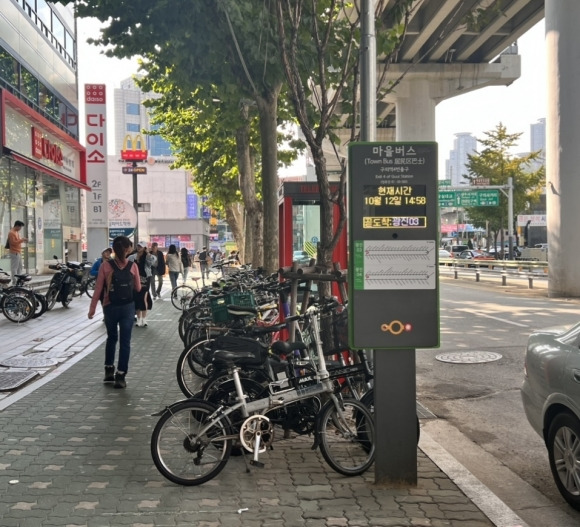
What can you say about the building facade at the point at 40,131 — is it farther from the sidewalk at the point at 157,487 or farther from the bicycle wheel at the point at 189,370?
the sidewalk at the point at 157,487

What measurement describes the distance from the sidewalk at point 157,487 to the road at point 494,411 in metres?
0.28

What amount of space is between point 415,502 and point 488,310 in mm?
13340

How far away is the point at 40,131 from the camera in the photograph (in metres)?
21.4

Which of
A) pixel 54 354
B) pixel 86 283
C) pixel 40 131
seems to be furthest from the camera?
pixel 40 131

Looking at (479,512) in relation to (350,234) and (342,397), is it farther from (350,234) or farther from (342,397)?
(350,234)

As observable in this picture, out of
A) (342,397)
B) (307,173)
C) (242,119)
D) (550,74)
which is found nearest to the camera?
(342,397)

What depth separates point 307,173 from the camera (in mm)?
54500

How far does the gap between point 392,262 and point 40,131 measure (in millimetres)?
19574

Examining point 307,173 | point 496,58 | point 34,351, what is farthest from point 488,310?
point 307,173

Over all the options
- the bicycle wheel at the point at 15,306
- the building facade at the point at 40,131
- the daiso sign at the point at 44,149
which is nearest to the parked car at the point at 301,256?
the bicycle wheel at the point at 15,306

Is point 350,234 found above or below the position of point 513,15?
below

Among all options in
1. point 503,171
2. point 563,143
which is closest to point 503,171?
point 503,171

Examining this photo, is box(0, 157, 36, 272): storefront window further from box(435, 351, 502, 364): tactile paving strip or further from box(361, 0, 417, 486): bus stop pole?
box(361, 0, 417, 486): bus stop pole

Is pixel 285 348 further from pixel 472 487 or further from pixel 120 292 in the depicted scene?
pixel 120 292
